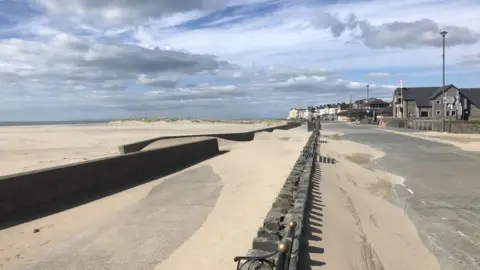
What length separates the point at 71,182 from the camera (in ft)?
32.6

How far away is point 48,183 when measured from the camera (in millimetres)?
9188

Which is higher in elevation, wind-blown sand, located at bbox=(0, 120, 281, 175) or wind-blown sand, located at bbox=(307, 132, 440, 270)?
wind-blown sand, located at bbox=(0, 120, 281, 175)

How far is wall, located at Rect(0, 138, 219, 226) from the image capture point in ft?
26.9

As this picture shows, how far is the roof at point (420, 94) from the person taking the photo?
302ft

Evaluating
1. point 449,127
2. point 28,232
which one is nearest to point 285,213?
point 28,232

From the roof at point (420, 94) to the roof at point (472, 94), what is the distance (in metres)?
5.50

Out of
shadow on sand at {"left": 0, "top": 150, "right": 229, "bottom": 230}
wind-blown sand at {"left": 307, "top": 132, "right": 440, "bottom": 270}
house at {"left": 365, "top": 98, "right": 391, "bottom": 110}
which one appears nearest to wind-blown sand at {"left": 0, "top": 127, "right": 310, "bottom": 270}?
shadow on sand at {"left": 0, "top": 150, "right": 229, "bottom": 230}

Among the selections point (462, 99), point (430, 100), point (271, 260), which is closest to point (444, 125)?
point (430, 100)

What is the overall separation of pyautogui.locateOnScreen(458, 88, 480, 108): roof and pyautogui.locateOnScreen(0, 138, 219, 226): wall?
298 feet

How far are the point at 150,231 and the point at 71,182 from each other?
11.3 ft

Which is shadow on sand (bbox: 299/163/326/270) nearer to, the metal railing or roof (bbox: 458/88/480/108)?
the metal railing

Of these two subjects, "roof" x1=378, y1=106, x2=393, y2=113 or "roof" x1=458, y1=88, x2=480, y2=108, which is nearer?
"roof" x1=458, y1=88, x2=480, y2=108

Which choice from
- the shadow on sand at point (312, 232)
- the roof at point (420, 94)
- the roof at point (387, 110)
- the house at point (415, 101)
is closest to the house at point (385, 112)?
the roof at point (387, 110)

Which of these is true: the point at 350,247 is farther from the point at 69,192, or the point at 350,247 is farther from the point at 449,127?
the point at 449,127
